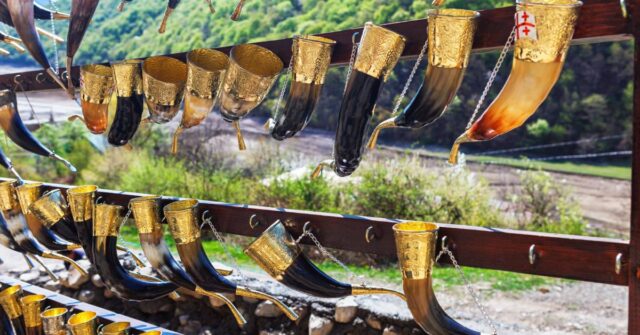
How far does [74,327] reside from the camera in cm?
176

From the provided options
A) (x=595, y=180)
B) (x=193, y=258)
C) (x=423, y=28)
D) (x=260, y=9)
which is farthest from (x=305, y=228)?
(x=260, y=9)

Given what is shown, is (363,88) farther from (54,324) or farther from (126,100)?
(54,324)

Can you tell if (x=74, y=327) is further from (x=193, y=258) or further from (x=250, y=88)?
(x=250, y=88)

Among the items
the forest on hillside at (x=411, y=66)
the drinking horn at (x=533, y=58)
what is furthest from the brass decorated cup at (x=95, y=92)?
the forest on hillside at (x=411, y=66)

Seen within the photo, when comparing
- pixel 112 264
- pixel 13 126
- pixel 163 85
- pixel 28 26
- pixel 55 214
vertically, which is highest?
pixel 28 26

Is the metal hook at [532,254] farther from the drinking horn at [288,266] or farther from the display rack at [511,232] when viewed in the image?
the drinking horn at [288,266]

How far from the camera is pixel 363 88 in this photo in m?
1.29

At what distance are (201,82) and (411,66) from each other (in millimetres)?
11268

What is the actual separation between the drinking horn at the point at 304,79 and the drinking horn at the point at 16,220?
0.98m

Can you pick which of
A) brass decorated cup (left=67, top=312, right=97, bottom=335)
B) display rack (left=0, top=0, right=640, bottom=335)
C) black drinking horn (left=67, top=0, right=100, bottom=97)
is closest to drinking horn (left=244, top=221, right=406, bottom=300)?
display rack (left=0, top=0, right=640, bottom=335)

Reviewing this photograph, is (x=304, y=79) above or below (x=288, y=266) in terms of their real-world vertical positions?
above

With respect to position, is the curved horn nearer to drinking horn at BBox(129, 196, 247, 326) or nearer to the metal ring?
drinking horn at BBox(129, 196, 247, 326)

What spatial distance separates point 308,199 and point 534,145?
8.23 m

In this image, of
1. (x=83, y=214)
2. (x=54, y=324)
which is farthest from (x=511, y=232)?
(x=54, y=324)
